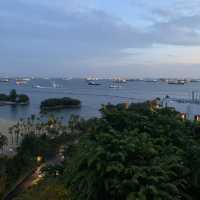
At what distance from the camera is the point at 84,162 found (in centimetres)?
1373

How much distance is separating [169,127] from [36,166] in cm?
2542

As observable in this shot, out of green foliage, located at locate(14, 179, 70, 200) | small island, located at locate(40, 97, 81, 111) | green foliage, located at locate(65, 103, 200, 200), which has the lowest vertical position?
small island, located at locate(40, 97, 81, 111)

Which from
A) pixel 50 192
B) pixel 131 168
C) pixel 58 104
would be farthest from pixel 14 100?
pixel 131 168

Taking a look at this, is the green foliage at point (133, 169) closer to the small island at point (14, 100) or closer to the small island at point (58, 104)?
the small island at point (58, 104)

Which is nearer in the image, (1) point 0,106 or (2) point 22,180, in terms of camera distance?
(2) point 22,180

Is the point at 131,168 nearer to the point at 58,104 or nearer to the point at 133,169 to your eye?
the point at 133,169

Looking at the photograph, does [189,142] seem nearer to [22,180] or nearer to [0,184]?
[0,184]

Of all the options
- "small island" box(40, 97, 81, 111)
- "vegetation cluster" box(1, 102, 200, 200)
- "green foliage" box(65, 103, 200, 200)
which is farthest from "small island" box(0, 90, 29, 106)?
"green foliage" box(65, 103, 200, 200)

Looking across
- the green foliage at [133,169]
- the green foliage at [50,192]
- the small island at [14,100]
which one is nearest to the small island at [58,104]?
the small island at [14,100]

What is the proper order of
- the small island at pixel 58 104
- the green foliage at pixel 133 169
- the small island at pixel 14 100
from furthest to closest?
the small island at pixel 14 100
the small island at pixel 58 104
the green foliage at pixel 133 169

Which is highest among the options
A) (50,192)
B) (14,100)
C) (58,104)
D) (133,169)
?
(133,169)

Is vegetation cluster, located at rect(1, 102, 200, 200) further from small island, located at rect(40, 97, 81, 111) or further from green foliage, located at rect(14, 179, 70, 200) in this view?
small island, located at rect(40, 97, 81, 111)

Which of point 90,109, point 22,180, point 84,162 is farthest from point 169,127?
point 90,109

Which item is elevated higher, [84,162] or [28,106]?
[84,162]
